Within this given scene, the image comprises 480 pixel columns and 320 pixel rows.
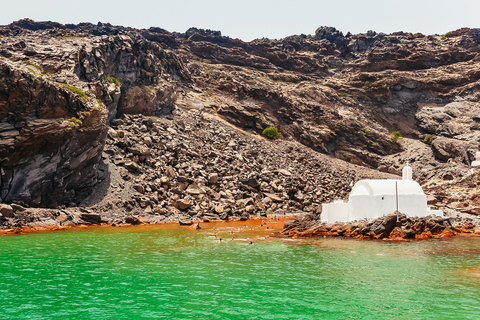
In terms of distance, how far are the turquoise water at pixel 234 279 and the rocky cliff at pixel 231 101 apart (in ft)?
40.5

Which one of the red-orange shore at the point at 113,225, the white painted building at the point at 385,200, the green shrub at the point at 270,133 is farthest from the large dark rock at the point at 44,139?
the green shrub at the point at 270,133

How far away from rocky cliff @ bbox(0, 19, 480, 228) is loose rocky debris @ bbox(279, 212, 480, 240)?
10.5m

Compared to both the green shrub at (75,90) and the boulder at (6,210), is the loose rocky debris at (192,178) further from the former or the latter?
the green shrub at (75,90)

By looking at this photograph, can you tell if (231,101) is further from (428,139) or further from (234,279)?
(234,279)

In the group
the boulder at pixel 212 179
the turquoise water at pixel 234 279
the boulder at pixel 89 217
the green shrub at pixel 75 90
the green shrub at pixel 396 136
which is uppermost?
the green shrub at pixel 396 136

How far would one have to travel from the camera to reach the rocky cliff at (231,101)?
3656 cm

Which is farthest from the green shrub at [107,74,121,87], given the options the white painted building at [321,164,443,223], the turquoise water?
the white painted building at [321,164,443,223]

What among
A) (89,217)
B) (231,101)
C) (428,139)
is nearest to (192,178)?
(89,217)

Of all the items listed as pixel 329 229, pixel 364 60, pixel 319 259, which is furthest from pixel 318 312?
pixel 364 60

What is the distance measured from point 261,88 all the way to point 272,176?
106 ft

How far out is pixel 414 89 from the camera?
8469 cm

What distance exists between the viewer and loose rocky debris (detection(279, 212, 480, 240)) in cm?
3059

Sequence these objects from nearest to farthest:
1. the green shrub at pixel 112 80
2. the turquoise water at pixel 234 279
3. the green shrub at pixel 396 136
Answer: the turquoise water at pixel 234 279 → the green shrub at pixel 112 80 → the green shrub at pixel 396 136

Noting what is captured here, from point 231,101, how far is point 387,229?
166 ft
